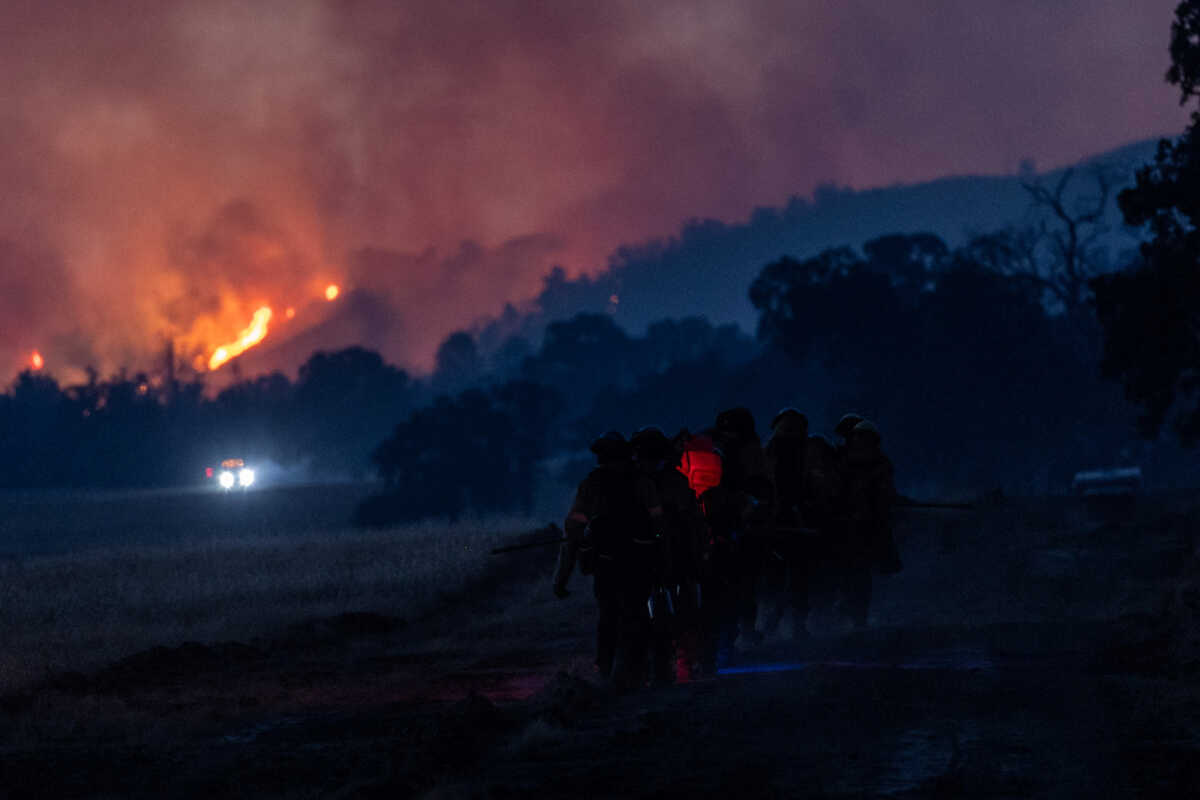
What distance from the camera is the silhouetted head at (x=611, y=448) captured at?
1283 centimetres

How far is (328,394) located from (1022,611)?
164m

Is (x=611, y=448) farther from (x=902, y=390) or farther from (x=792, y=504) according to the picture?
(x=902, y=390)

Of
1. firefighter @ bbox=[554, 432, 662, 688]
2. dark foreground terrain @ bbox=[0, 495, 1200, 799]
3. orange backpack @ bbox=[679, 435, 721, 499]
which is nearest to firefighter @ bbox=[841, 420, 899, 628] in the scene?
dark foreground terrain @ bbox=[0, 495, 1200, 799]

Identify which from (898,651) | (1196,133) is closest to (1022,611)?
(898,651)

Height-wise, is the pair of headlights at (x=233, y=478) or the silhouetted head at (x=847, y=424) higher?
the pair of headlights at (x=233, y=478)

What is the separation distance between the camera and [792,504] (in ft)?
56.2

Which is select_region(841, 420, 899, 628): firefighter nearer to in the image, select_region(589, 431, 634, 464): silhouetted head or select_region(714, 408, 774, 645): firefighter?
select_region(714, 408, 774, 645): firefighter

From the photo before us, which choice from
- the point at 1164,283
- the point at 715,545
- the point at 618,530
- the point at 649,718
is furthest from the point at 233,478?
the point at 649,718

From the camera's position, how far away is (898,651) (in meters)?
15.2

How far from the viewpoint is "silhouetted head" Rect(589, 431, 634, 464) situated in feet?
42.1

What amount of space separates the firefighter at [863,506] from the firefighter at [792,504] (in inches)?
19.9

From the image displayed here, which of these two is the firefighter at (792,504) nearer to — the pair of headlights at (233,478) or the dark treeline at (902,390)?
the dark treeline at (902,390)

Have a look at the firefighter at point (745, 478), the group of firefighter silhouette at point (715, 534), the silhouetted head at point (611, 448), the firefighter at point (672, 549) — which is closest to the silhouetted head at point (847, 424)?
the group of firefighter silhouette at point (715, 534)

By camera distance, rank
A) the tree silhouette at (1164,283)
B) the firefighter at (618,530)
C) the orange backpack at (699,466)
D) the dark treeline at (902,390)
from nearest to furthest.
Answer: the firefighter at (618,530), the orange backpack at (699,466), the tree silhouette at (1164,283), the dark treeline at (902,390)
